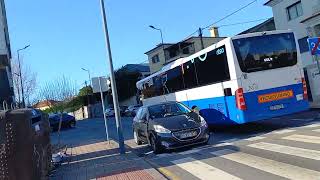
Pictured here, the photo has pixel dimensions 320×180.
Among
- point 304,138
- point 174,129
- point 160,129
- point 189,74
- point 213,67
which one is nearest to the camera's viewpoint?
point 304,138

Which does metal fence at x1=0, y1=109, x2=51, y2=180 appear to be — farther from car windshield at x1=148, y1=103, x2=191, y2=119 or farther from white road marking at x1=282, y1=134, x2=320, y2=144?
car windshield at x1=148, y1=103, x2=191, y2=119

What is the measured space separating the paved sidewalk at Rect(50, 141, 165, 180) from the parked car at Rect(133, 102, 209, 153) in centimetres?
88

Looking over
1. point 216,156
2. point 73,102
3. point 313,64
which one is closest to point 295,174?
point 216,156

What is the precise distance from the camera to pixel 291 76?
53.4 feet

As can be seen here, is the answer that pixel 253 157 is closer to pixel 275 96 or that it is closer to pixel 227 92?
pixel 275 96

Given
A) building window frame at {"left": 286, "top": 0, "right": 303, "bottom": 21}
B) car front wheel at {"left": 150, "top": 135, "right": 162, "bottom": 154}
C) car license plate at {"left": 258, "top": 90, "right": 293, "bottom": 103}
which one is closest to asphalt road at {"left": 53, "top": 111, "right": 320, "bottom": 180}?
car front wheel at {"left": 150, "top": 135, "right": 162, "bottom": 154}

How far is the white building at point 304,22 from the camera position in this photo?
110 feet

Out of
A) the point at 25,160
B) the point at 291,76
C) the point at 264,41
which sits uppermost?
the point at 264,41

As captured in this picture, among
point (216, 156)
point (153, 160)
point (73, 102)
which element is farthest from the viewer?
point (73, 102)

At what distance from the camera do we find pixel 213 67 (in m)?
17.0

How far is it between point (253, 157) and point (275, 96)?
18.2ft

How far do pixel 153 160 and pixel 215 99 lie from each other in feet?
16.6

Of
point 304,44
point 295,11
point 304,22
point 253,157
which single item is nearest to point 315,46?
point 253,157

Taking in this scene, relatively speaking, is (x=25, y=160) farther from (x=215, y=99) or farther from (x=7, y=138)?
(x=215, y=99)
